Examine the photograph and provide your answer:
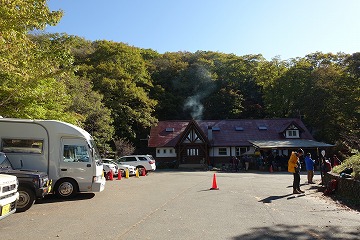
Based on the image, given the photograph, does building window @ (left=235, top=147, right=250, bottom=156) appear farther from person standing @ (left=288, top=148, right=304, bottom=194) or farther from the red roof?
person standing @ (left=288, top=148, right=304, bottom=194)

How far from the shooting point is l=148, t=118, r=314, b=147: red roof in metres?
44.2

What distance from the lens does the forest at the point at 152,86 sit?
12.2 m

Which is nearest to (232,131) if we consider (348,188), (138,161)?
(138,161)

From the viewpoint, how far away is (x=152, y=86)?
182 feet

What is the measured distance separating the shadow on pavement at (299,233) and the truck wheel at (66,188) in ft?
24.4

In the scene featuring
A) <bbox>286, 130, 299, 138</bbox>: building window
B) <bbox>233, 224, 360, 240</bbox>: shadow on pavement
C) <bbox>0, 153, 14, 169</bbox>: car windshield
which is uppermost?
<bbox>286, 130, 299, 138</bbox>: building window

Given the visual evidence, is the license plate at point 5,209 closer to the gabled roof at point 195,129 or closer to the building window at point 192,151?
the gabled roof at point 195,129

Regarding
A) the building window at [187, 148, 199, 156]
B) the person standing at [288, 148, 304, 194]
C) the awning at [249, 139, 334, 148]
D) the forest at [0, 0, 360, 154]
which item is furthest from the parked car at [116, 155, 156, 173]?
the person standing at [288, 148, 304, 194]

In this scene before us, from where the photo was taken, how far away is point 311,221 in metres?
8.26

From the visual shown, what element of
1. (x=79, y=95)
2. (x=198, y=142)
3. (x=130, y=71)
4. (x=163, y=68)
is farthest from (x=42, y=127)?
(x=163, y=68)

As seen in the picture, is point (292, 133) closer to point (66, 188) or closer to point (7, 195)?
point (66, 188)

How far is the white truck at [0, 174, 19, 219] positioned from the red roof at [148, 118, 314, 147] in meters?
36.9

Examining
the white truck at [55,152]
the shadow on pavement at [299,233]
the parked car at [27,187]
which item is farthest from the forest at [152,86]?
the shadow on pavement at [299,233]

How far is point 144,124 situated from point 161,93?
483 inches
